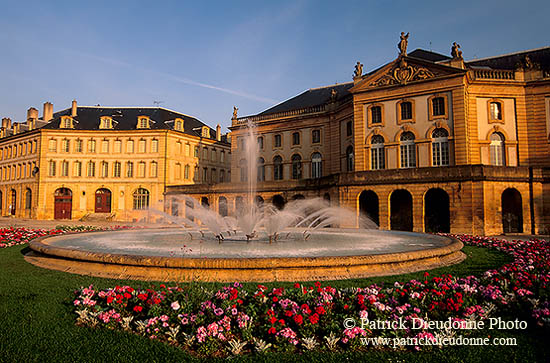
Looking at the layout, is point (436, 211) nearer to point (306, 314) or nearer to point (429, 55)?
point (429, 55)

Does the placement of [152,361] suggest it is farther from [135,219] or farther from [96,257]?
[135,219]

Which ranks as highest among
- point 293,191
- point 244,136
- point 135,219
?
point 244,136

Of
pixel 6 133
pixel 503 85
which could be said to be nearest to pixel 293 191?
pixel 503 85

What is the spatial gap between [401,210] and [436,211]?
9.14 ft

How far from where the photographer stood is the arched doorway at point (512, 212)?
2808cm

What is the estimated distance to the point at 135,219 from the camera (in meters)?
47.3

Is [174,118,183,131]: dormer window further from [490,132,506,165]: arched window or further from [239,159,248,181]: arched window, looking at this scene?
[490,132,506,165]: arched window

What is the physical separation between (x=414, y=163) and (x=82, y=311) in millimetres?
30336

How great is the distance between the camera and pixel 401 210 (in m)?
31.2

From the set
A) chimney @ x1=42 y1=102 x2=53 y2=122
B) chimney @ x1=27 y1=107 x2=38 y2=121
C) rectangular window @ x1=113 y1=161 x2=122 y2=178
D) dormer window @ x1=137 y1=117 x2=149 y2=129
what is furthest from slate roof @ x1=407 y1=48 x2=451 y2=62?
chimney @ x1=27 y1=107 x2=38 y2=121

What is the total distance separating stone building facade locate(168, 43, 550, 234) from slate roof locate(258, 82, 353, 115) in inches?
250

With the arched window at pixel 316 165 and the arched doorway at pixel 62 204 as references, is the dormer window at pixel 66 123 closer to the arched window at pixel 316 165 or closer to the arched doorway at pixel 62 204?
the arched doorway at pixel 62 204

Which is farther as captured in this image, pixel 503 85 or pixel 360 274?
pixel 503 85

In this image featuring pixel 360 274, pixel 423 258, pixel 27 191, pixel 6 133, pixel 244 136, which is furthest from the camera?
pixel 6 133
